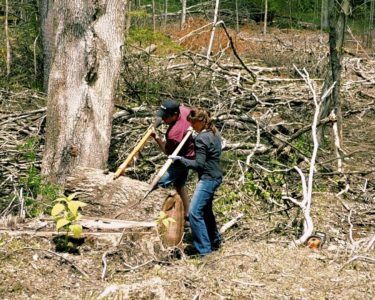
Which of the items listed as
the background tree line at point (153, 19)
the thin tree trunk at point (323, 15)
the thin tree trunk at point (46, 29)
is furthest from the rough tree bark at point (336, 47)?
the thin tree trunk at point (323, 15)

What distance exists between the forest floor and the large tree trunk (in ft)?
6.80

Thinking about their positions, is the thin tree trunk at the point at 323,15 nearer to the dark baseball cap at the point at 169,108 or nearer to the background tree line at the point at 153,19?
the background tree line at the point at 153,19

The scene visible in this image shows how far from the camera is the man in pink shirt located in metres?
7.09

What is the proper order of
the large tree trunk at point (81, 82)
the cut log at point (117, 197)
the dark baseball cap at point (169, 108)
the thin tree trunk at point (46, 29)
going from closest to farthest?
the cut log at point (117, 197), the dark baseball cap at point (169, 108), the large tree trunk at point (81, 82), the thin tree trunk at point (46, 29)

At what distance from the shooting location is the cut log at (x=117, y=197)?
6766 mm

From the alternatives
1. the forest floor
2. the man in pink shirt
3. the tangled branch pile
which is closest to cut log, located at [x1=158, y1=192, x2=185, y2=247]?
the forest floor

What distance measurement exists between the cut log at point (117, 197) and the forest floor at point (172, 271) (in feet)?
2.20

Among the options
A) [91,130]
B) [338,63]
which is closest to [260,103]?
[338,63]

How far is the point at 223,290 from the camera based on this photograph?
195 inches

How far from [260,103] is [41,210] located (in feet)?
16.0

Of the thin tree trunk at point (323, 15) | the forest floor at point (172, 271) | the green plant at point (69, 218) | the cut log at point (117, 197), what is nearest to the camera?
the forest floor at point (172, 271)

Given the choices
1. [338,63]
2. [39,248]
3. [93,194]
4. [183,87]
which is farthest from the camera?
[183,87]

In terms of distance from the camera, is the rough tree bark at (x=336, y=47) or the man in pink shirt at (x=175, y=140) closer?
the man in pink shirt at (x=175, y=140)

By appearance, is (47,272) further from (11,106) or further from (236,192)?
(11,106)
